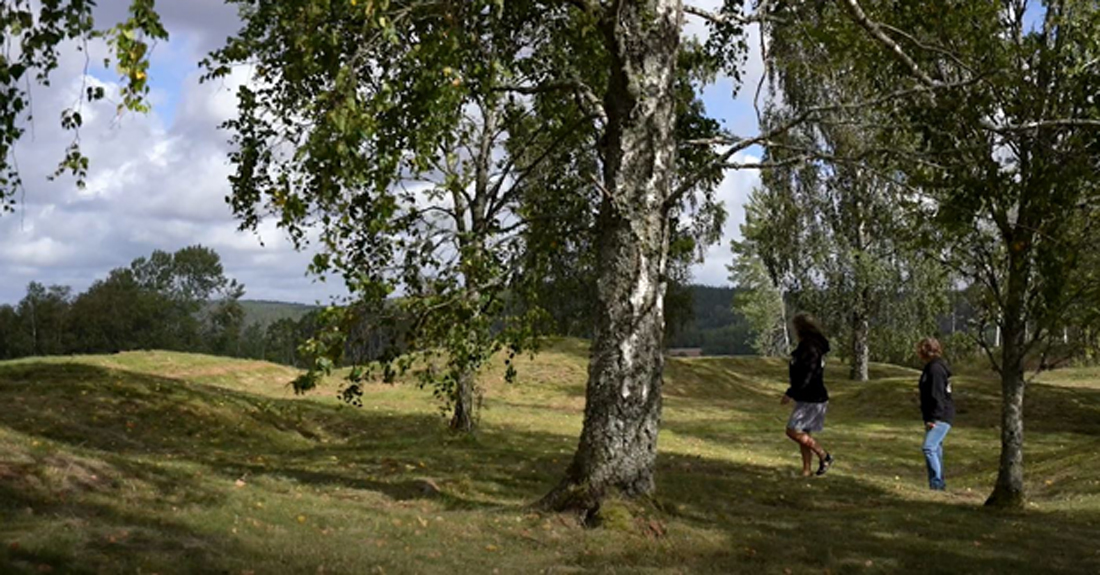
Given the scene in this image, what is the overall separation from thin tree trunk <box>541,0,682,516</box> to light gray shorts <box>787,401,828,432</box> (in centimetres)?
530

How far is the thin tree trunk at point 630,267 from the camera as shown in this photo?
11531 mm

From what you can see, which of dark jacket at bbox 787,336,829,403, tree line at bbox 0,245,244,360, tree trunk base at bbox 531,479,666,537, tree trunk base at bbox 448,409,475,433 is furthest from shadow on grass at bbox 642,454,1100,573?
tree line at bbox 0,245,244,360

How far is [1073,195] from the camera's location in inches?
558

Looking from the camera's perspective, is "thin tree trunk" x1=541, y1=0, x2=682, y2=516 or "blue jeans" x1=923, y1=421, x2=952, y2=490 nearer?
"thin tree trunk" x1=541, y1=0, x2=682, y2=516

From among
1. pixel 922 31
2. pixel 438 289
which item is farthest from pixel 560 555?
pixel 922 31

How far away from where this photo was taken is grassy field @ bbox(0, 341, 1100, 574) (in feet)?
31.6

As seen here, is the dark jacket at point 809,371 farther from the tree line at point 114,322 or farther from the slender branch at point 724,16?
the tree line at point 114,322

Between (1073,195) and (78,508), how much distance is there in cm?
1305

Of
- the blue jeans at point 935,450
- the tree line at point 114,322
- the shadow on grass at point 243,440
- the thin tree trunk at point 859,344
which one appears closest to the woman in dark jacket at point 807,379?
the blue jeans at point 935,450

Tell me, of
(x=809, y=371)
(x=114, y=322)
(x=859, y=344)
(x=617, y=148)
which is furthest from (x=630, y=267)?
(x=114, y=322)

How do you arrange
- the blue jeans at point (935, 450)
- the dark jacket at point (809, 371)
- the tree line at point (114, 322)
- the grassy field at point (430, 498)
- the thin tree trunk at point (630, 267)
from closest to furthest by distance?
the grassy field at point (430, 498), the thin tree trunk at point (630, 267), the blue jeans at point (935, 450), the dark jacket at point (809, 371), the tree line at point (114, 322)

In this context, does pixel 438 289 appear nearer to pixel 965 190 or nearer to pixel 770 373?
pixel 965 190

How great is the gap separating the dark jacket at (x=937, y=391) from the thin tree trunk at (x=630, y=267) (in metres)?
5.95

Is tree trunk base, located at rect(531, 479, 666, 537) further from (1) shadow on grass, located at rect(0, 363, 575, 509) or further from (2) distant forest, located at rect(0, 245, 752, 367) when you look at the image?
(2) distant forest, located at rect(0, 245, 752, 367)
